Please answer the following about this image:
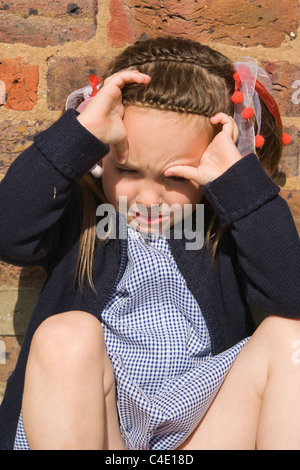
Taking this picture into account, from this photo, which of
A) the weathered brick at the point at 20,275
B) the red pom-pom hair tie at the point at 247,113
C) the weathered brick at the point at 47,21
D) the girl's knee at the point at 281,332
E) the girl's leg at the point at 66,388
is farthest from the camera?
the weathered brick at the point at 20,275

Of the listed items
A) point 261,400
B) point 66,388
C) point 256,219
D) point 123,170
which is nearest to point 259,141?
point 256,219

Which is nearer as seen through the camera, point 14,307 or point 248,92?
point 248,92

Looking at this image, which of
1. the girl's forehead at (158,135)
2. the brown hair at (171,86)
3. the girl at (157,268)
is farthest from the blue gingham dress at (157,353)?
the girl's forehead at (158,135)

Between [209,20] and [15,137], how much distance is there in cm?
56

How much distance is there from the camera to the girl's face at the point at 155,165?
115cm

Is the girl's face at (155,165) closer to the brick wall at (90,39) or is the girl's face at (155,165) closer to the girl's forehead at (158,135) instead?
the girl's forehead at (158,135)

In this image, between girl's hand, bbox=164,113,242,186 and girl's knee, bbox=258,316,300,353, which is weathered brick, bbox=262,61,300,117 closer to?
girl's hand, bbox=164,113,242,186

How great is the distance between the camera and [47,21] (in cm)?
135

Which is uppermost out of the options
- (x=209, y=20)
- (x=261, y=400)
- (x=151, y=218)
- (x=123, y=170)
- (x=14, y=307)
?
(x=209, y=20)

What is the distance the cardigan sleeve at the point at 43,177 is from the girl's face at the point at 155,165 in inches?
2.9

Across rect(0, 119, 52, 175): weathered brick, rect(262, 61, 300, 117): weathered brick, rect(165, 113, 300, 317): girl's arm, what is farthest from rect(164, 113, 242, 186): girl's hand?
rect(0, 119, 52, 175): weathered brick

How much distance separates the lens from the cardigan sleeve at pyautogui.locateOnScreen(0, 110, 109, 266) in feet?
3.69

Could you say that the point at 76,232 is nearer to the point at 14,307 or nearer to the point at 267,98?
the point at 14,307
